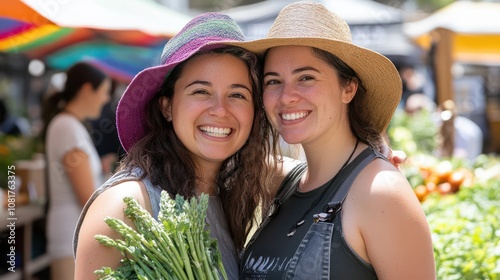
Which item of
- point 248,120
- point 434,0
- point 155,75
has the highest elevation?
point 155,75

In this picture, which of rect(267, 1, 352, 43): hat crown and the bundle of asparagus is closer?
the bundle of asparagus

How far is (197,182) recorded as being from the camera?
2.56 metres

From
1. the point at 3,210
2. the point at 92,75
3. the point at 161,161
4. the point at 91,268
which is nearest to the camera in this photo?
the point at 91,268

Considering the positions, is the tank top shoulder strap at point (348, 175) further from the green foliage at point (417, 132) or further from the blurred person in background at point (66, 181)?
the green foliage at point (417, 132)

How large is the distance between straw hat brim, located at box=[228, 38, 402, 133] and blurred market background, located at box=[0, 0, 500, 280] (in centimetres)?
Answer: 53

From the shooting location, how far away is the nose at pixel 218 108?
2416mm

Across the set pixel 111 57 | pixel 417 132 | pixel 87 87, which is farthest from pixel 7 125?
pixel 417 132

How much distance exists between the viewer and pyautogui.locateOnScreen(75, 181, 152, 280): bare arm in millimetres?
2082

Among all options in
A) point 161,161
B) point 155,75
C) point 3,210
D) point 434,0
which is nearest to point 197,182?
point 161,161

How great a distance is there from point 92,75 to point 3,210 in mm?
1294

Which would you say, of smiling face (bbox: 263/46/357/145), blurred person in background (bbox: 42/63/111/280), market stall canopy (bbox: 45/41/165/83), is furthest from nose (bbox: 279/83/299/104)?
market stall canopy (bbox: 45/41/165/83)

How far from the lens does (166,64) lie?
2439 millimetres

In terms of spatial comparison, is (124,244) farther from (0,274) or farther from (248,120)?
(0,274)

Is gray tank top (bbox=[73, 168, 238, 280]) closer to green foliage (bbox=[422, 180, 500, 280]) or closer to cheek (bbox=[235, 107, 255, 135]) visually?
cheek (bbox=[235, 107, 255, 135])
